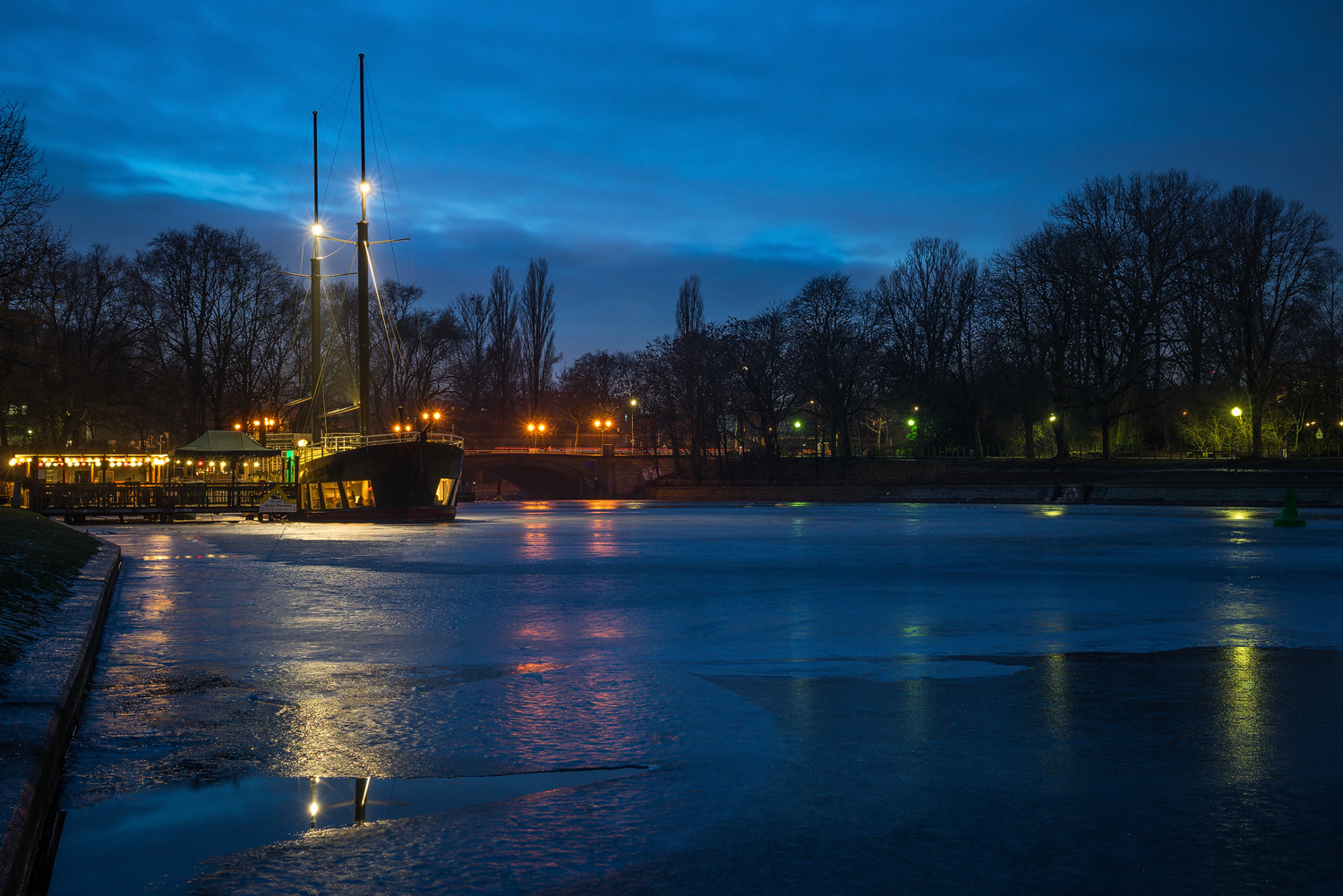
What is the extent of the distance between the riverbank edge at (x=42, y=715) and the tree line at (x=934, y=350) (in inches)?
1443

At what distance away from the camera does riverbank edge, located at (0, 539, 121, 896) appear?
4.17m

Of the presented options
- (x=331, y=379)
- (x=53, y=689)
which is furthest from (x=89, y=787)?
(x=331, y=379)

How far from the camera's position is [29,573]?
40.0 feet

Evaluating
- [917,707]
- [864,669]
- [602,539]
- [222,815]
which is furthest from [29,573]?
[602,539]

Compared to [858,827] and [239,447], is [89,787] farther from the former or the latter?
[239,447]

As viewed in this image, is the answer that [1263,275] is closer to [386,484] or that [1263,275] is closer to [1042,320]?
[1042,320]

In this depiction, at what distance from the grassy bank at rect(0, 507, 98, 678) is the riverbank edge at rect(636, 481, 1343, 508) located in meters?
44.9

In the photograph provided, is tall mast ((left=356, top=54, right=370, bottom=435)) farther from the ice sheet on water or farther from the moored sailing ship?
the ice sheet on water

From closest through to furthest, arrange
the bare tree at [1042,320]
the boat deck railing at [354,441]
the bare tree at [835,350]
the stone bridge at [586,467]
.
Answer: the boat deck railing at [354,441] < the bare tree at [1042,320] < the bare tree at [835,350] < the stone bridge at [586,467]

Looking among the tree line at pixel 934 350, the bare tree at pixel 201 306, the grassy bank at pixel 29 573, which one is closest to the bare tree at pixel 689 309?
the tree line at pixel 934 350

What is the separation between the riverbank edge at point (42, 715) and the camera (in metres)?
4.17

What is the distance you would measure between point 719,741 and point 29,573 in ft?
31.9

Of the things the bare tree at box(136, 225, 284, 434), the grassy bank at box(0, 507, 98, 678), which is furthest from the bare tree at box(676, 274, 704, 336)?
the grassy bank at box(0, 507, 98, 678)

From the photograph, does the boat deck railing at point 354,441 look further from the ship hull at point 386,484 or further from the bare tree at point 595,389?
the bare tree at point 595,389
